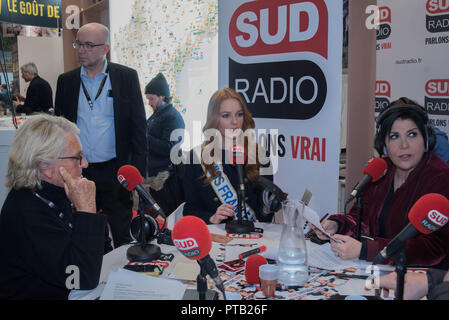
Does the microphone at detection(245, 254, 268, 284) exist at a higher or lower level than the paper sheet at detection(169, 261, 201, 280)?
higher

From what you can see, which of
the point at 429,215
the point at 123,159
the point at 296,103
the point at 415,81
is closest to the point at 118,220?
the point at 123,159

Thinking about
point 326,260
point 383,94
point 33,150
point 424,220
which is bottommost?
point 326,260

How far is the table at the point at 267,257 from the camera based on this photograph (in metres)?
1.56

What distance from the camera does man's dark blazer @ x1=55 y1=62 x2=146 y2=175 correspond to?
11.5ft

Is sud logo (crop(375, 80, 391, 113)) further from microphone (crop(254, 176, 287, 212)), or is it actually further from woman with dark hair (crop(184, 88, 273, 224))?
microphone (crop(254, 176, 287, 212))

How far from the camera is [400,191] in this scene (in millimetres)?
2115

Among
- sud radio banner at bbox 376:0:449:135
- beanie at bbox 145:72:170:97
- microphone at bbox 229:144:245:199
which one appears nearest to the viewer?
microphone at bbox 229:144:245:199

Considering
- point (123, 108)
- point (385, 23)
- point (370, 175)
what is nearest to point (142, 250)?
point (370, 175)

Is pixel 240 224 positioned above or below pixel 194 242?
below

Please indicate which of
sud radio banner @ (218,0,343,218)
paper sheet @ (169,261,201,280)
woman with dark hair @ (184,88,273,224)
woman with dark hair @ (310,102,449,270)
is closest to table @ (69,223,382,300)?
paper sheet @ (169,261,201,280)

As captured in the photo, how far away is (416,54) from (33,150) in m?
3.81

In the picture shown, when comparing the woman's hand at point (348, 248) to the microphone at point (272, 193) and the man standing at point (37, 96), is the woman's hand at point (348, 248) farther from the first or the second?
the man standing at point (37, 96)

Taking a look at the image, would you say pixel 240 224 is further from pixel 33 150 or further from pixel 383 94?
pixel 383 94

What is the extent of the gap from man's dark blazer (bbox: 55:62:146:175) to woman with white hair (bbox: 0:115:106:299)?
1677 millimetres
